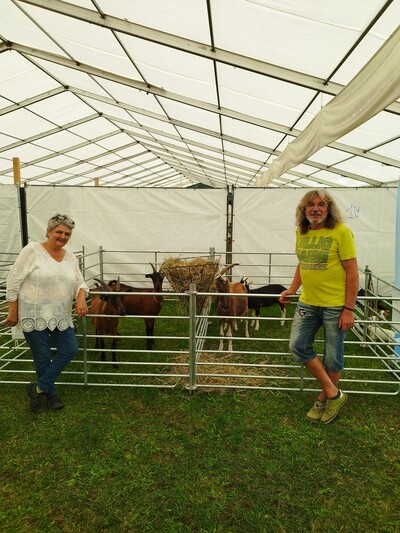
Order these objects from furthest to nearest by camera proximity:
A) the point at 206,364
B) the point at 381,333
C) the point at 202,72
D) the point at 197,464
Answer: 1. the point at 381,333
2. the point at 202,72
3. the point at 206,364
4. the point at 197,464

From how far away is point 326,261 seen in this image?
10.4 ft

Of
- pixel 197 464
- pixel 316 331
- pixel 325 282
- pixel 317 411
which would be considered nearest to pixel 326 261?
pixel 325 282

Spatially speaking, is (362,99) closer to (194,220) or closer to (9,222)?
(194,220)

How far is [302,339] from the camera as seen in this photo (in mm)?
3512

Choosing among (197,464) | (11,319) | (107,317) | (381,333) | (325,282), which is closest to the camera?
(197,464)

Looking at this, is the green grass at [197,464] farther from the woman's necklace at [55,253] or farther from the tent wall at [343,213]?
the tent wall at [343,213]

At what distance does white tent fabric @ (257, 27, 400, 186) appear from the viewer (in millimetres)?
2602

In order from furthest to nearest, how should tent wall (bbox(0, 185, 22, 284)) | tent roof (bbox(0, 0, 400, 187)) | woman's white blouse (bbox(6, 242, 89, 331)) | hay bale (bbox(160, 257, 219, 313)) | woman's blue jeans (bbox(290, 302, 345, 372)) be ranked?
tent wall (bbox(0, 185, 22, 284)) < hay bale (bbox(160, 257, 219, 313)) < tent roof (bbox(0, 0, 400, 187)) < woman's white blouse (bbox(6, 242, 89, 331)) < woman's blue jeans (bbox(290, 302, 345, 372))

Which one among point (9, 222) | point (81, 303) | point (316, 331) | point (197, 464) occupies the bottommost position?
point (197, 464)

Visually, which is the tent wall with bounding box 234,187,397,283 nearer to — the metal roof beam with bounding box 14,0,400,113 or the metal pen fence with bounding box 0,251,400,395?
the metal pen fence with bounding box 0,251,400,395

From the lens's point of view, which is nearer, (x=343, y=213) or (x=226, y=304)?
(x=226, y=304)

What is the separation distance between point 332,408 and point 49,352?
3.05 metres

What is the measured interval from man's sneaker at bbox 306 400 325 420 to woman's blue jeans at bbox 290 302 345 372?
0.54 metres

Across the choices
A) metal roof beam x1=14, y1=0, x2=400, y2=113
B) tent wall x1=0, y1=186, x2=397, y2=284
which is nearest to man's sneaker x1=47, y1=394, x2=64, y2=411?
metal roof beam x1=14, y1=0, x2=400, y2=113
